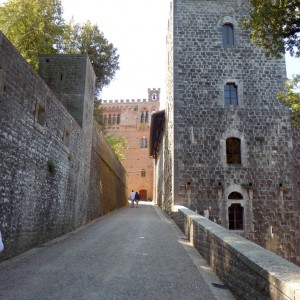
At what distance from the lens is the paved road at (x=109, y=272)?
4.68 m

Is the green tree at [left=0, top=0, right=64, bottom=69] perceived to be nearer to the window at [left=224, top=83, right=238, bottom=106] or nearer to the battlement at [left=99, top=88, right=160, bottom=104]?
the window at [left=224, top=83, right=238, bottom=106]

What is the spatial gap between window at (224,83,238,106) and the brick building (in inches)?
1379

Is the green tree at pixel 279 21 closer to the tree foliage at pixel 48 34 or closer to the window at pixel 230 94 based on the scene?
the window at pixel 230 94

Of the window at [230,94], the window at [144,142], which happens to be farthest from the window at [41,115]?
the window at [144,142]

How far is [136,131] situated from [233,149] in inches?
1583

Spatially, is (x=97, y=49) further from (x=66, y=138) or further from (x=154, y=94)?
(x=154, y=94)

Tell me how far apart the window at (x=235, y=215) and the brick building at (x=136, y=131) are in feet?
115

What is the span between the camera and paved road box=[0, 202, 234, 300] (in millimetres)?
4684

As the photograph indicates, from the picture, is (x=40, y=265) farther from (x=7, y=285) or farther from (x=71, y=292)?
(x=71, y=292)

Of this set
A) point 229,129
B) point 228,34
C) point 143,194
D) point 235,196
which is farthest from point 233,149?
point 143,194

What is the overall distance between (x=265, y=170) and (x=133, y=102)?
44.0 m

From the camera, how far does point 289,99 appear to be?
11336mm

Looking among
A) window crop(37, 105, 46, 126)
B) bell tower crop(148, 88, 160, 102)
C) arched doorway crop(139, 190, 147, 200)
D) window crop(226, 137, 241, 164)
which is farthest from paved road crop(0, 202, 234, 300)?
bell tower crop(148, 88, 160, 102)

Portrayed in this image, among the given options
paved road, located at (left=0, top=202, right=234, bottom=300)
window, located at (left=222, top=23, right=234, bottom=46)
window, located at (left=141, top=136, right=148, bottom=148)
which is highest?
window, located at (left=141, top=136, right=148, bottom=148)
